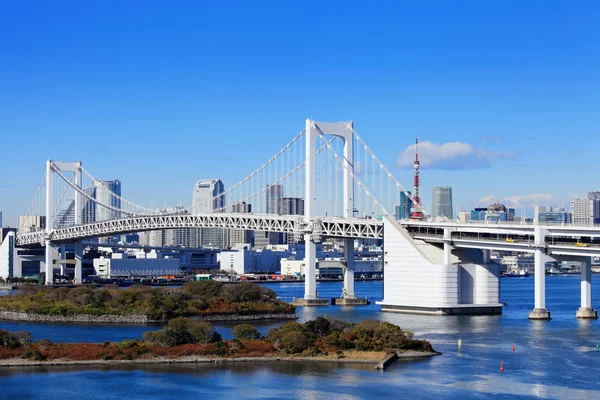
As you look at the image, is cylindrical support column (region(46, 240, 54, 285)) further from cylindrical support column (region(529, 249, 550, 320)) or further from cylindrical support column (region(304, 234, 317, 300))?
cylindrical support column (region(529, 249, 550, 320))

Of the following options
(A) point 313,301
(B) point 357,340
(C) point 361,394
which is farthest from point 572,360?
(A) point 313,301

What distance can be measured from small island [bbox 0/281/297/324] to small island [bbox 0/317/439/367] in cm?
1264

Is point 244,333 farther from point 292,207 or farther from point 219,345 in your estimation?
point 292,207

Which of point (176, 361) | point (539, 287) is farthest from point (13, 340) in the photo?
point (539, 287)

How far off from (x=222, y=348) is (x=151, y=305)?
16.1 metres

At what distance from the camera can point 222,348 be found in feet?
111

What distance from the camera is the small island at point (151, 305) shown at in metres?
49.0

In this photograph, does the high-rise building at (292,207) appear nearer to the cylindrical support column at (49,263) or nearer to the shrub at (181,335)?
the cylindrical support column at (49,263)

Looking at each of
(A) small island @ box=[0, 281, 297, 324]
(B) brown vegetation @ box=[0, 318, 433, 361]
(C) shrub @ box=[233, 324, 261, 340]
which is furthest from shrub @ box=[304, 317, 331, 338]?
(A) small island @ box=[0, 281, 297, 324]

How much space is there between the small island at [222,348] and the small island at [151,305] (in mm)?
12642

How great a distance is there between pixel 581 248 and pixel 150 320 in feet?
60.9

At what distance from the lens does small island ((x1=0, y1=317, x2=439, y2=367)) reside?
33.0 metres

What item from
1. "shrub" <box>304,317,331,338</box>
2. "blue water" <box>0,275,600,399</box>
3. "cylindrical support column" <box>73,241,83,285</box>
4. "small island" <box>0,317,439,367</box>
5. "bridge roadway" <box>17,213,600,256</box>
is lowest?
"blue water" <box>0,275,600,399</box>

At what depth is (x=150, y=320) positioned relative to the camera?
47969 millimetres
